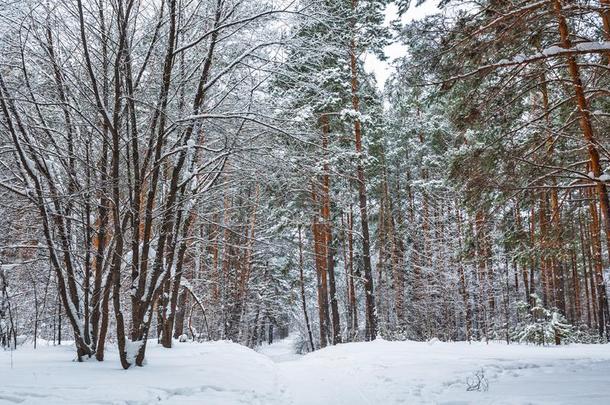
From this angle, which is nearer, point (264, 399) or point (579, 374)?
point (264, 399)

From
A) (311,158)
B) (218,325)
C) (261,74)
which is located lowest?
(218,325)

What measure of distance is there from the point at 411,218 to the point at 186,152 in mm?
19509

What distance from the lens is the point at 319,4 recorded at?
620cm

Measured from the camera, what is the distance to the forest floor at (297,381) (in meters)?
4.15

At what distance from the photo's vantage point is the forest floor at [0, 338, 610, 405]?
4.15 metres

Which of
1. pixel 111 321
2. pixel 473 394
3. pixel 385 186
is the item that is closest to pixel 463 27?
pixel 473 394

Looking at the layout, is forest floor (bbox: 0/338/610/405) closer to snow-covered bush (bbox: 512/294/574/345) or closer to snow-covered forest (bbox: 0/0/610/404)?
snow-covered forest (bbox: 0/0/610/404)

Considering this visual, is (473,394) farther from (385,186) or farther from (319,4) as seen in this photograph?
(385,186)

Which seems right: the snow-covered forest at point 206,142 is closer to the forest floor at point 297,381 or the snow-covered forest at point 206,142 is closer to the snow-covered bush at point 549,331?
the forest floor at point 297,381

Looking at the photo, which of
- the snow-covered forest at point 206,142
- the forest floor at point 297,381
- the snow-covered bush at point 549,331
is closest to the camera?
the forest floor at point 297,381

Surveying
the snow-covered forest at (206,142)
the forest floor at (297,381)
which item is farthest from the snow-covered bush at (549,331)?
the forest floor at (297,381)

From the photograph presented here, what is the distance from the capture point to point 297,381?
7.32 meters

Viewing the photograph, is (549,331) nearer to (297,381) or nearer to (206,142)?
(297,381)

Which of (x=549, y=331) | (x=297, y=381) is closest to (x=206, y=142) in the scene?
(x=297, y=381)
